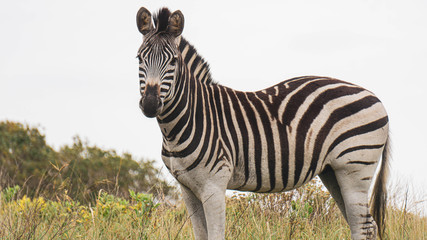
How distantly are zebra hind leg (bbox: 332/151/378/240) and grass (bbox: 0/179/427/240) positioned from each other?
1.02 m

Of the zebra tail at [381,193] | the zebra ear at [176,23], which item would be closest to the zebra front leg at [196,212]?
the zebra ear at [176,23]

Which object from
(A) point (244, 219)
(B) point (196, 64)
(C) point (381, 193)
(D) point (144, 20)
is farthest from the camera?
(A) point (244, 219)

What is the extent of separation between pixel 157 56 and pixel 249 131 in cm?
135

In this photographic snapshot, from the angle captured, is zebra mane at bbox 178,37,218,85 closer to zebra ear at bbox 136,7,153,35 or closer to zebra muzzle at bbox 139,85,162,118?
zebra ear at bbox 136,7,153,35

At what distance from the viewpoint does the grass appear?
682cm

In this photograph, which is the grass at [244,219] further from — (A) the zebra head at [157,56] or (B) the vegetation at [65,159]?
(B) the vegetation at [65,159]

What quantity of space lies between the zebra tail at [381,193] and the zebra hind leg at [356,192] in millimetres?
593

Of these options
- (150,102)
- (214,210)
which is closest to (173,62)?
(150,102)

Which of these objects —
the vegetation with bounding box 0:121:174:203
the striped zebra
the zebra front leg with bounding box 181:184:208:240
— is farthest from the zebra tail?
the vegetation with bounding box 0:121:174:203

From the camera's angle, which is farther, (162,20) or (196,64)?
(196,64)

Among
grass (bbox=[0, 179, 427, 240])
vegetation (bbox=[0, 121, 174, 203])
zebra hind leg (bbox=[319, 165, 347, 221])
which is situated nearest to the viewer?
zebra hind leg (bbox=[319, 165, 347, 221])

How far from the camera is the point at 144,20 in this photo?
518cm

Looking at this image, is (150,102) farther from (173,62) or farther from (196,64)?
(196,64)

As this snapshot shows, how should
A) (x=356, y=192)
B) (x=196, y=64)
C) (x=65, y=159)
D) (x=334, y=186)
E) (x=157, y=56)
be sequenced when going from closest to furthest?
1. (x=157, y=56)
2. (x=196, y=64)
3. (x=356, y=192)
4. (x=334, y=186)
5. (x=65, y=159)
